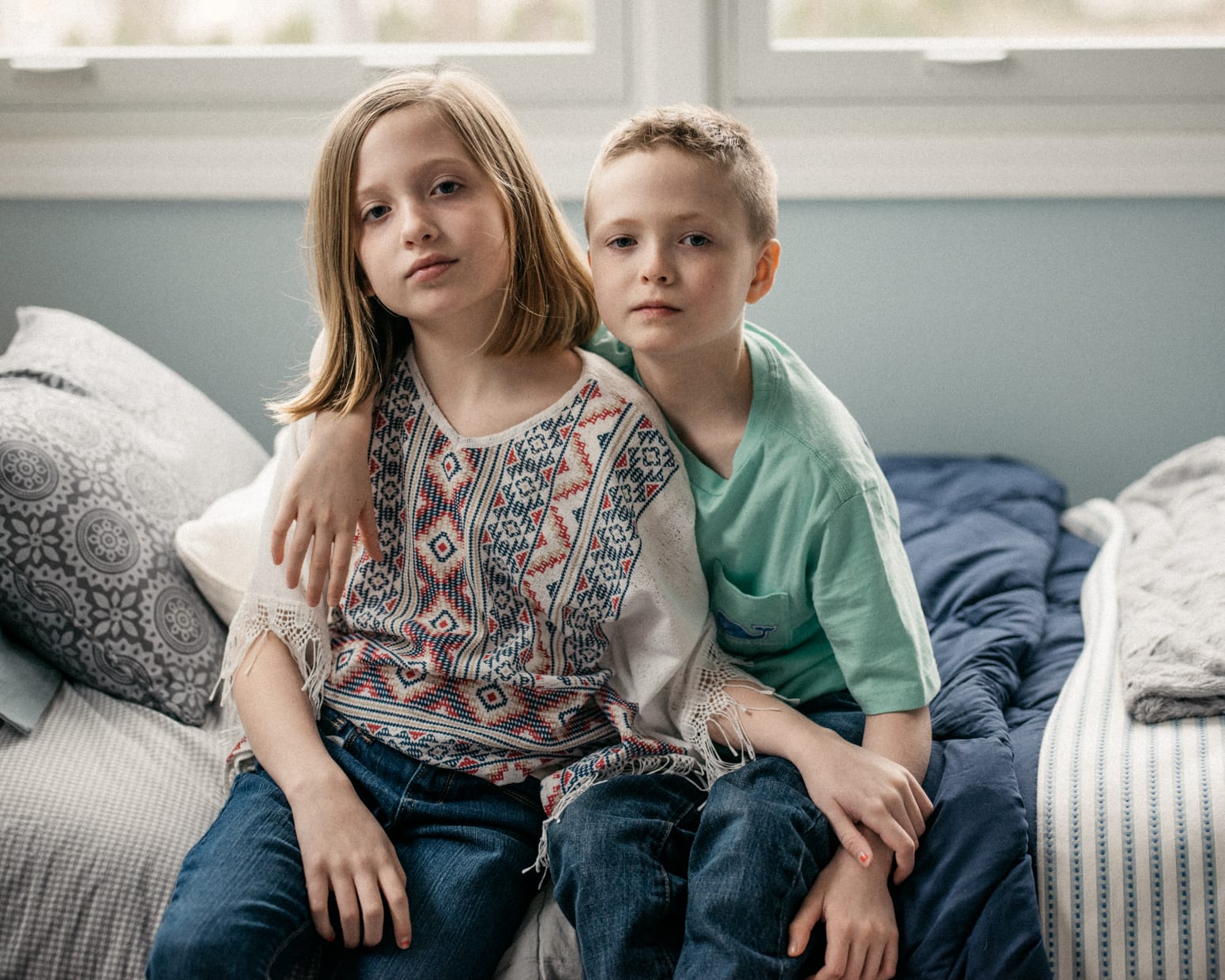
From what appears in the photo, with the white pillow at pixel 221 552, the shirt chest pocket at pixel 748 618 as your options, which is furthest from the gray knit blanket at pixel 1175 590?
the white pillow at pixel 221 552

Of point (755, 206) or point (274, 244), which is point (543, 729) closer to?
point (755, 206)

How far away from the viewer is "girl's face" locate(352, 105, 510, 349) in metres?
1.04

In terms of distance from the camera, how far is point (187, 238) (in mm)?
1992

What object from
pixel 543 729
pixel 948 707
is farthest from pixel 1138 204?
pixel 543 729

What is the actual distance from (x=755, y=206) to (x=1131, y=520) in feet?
2.71

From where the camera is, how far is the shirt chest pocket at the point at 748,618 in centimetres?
105

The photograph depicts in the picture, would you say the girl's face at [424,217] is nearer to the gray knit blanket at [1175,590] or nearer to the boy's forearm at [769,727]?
the boy's forearm at [769,727]

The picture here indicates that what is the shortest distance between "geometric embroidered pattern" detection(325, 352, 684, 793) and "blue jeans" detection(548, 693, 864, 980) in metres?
0.07

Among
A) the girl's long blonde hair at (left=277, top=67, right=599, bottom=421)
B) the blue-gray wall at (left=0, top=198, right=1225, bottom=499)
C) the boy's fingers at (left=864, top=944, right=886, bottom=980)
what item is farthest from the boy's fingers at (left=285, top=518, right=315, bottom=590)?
the blue-gray wall at (left=0, top=198, right=1225, bottom=499)

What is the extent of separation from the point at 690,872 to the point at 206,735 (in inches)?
20.5

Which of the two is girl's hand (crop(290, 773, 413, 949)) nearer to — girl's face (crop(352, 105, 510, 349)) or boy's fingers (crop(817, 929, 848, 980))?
boy's fingers (crop(817, 929, 848, 980))

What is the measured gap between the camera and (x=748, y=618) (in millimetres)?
1070

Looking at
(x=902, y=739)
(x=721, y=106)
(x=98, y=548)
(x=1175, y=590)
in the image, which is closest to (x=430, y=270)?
(x=98, y=548)

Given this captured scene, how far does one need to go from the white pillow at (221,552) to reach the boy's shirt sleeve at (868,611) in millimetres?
571
